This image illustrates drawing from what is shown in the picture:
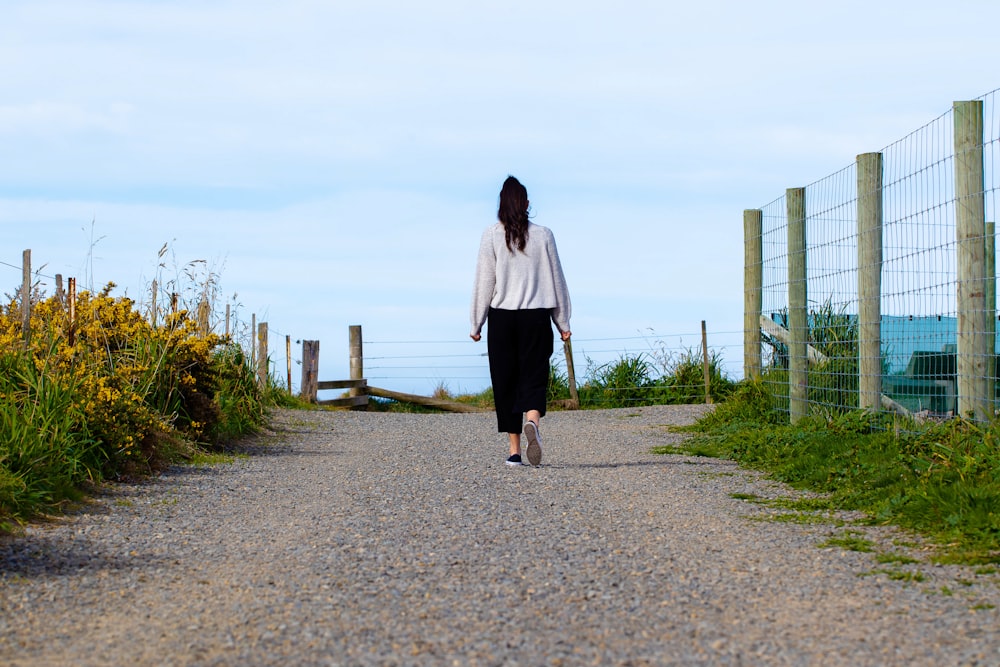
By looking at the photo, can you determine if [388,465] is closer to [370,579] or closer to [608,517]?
[608,517]

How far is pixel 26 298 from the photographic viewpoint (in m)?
8.73

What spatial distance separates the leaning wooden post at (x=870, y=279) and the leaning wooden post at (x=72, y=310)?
6.54 metres

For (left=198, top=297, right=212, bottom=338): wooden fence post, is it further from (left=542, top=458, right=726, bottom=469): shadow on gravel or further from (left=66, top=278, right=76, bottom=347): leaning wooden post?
(left=542, top=458, right=726, bottom=469): shadow on gravel

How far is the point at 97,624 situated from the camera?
3.76m

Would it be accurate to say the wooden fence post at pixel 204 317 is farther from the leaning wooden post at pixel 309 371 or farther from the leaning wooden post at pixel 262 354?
the leaning wooden post at pixel 309 371

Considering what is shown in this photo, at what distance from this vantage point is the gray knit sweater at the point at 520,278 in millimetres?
7945

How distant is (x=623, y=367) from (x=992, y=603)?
14076mm

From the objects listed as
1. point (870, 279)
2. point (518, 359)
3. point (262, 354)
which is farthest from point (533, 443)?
point (262, 354)

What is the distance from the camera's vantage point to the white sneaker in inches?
307

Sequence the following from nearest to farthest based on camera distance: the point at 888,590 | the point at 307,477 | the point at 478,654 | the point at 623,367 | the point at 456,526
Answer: the point at 478,654, the point at 888,590, the point at 456,526, the point at 307,477, the point at 623,367

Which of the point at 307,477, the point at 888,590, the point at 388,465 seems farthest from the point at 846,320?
the point at 888,590

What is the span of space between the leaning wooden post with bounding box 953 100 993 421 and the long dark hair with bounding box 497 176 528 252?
3.16 metres

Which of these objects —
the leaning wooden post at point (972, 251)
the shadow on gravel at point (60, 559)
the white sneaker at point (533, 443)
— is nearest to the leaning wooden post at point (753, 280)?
the leaning wooden post at point (972, 251)

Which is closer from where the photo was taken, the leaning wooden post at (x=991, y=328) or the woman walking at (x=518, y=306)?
the leaning wooden post at (x=991, y=328)
